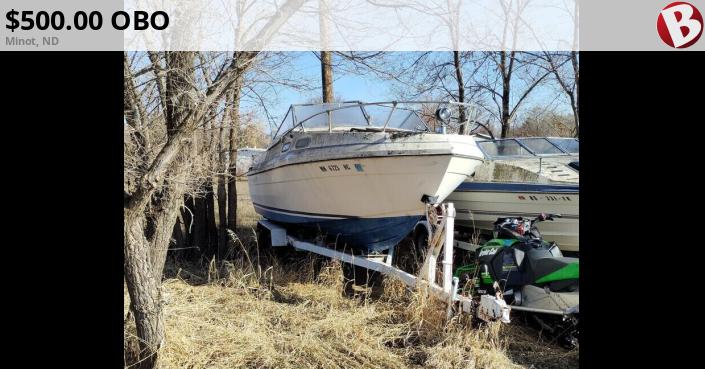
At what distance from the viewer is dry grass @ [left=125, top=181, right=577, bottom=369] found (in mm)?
3746

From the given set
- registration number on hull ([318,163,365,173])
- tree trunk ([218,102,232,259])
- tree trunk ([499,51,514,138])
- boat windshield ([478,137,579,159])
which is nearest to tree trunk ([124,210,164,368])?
registration number on hull ([318,163,365,173])

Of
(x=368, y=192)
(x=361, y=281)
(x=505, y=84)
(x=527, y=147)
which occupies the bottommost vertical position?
(x=361, y=281)

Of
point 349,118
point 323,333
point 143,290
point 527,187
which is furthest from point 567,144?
point 143,290

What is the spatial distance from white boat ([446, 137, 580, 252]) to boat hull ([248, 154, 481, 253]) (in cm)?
175

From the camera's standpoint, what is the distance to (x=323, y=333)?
4.25 meters

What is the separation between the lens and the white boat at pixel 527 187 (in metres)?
6.89

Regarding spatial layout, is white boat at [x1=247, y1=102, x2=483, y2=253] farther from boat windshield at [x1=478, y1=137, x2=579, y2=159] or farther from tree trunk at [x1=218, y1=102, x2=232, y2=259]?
boat windshield at [x1=478, y1=137, x2=579, y2=159]

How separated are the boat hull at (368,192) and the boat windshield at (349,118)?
0.55 m

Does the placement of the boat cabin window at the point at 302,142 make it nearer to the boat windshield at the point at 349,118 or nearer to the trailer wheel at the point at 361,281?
the boat windshield at the point at 349,118

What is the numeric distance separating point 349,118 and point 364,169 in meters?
1.03
